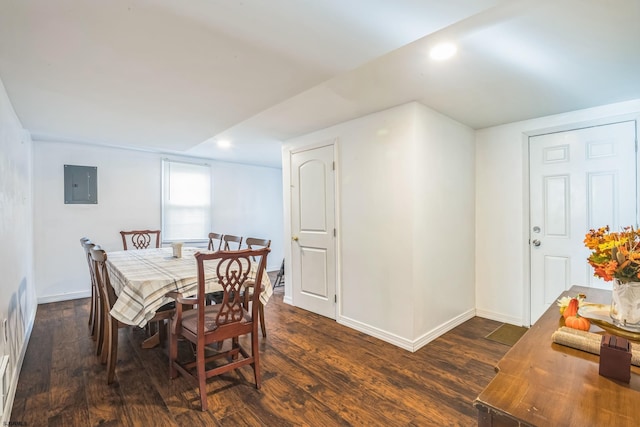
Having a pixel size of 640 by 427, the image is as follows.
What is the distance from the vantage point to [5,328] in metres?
1.80

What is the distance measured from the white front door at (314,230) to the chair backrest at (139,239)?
2118 millimetres

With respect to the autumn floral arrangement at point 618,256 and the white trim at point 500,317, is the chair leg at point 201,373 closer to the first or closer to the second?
the autumn floral arrangement at point 618,256

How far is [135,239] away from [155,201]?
2.12 ft

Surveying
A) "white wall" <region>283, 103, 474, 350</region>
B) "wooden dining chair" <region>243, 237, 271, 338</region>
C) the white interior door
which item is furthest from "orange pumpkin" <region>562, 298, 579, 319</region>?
the white interior door

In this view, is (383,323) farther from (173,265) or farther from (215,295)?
(173,265)

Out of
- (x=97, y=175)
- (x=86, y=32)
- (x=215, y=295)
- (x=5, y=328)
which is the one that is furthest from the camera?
(x=97, y=175)

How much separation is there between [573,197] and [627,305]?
84.0 inches

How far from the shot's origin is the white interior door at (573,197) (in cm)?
266

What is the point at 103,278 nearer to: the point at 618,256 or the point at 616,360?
the point at 616,360

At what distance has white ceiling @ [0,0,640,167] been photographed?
1370 mm

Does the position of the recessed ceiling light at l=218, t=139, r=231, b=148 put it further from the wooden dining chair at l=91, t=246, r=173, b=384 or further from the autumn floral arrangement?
the autumn floral arrangement

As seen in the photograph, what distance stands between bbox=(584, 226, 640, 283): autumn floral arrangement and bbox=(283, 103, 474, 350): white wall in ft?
4.52

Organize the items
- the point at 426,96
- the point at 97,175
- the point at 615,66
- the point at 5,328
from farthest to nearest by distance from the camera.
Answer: the point at 97,175, the point at 426,96, the point at 615,66, the point at 5,328

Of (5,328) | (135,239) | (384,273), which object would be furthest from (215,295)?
(135,239)
